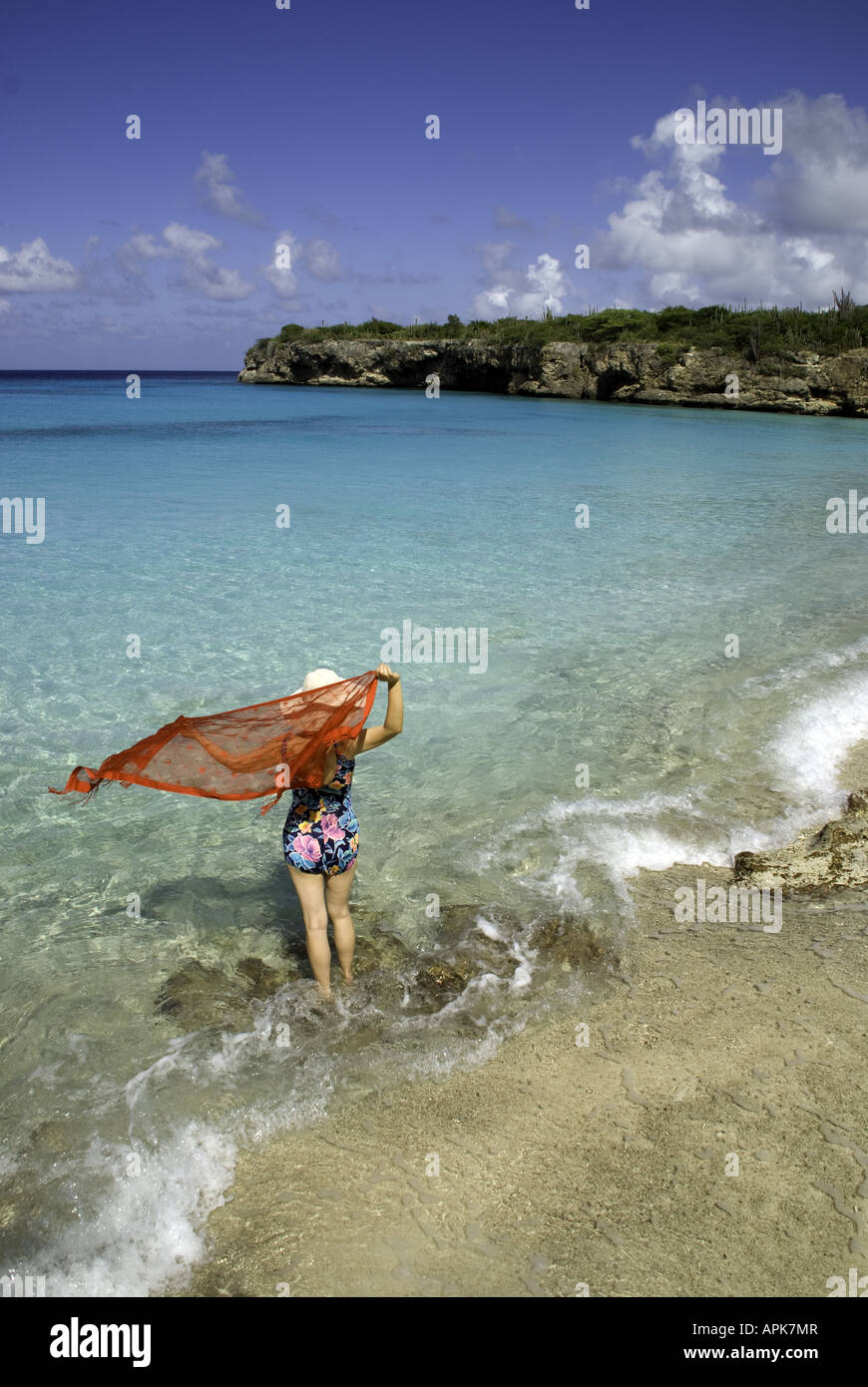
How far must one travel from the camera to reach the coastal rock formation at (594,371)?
51.8m

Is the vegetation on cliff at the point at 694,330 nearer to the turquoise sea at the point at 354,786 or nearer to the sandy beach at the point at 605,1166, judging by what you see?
the turquoise sea at the point at 354,786

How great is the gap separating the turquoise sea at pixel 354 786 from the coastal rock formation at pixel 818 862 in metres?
0.36

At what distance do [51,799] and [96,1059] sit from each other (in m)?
2.92

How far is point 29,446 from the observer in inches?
1150

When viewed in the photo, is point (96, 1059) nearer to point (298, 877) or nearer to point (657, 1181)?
point (298, 877)

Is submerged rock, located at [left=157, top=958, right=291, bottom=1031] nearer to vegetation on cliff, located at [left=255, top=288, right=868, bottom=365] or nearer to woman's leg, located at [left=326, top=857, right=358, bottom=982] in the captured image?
woman's leg, located at [left=326, top=857, right=358, bottom=982]

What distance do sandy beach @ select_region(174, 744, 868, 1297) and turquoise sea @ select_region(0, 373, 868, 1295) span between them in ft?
0.83

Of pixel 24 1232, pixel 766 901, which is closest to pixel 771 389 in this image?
pixel 766 901

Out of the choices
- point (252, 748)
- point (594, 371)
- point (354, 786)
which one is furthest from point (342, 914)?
point (594, 371)

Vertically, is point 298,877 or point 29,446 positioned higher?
point 29,446

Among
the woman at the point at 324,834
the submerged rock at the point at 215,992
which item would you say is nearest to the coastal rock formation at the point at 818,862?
the woman at the point at 324,834

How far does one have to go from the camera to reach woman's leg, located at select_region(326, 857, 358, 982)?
4.33 meters

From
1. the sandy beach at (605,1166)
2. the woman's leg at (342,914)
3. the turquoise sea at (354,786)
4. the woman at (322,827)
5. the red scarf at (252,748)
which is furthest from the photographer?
the woman's leg at (342,914)

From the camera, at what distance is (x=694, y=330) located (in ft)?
196
